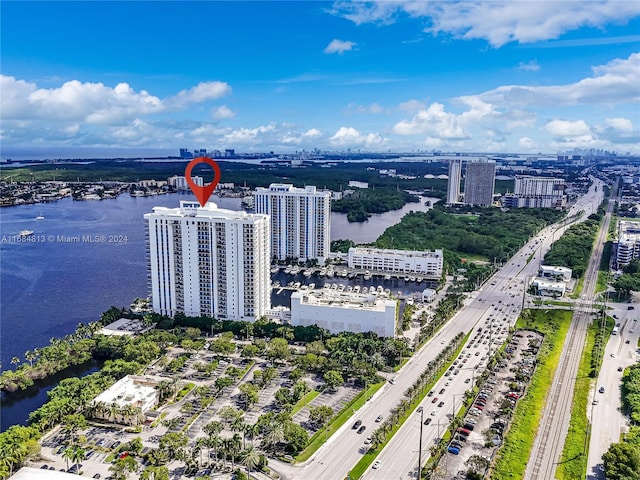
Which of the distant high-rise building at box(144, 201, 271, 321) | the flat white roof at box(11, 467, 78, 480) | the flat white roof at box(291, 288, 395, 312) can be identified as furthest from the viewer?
the distant high-rise building at box(144, 201, 271, 321)

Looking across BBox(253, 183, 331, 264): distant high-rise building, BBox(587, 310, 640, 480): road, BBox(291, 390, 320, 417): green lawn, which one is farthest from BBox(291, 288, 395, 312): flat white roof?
BBox(253, 183, 331, 264): distant high-rise building

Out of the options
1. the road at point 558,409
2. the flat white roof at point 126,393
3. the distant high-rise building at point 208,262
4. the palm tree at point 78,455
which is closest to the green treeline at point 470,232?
the road at point 558,409

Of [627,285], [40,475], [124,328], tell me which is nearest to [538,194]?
[627,285]

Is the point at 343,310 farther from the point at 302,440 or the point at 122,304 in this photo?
the point at 122,304

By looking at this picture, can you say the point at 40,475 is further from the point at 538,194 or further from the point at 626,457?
the point at 538,194

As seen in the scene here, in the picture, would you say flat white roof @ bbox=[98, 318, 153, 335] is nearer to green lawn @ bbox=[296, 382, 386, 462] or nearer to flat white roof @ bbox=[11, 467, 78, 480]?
flat white roof @ bbox=[11, 467, 78, 480]

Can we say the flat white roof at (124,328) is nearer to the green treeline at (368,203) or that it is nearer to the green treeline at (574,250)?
the green treeline at (574,250)

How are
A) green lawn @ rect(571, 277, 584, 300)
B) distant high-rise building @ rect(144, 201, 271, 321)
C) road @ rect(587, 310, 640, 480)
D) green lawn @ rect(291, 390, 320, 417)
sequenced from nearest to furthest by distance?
1. road @ rect(587, 310, 640, 480)
2. green lawn @ rect(291, 390, 320, 417)
3. distant high-rise building @ rect(144, 201, 271, 321)
4. green lawn @ rect(571, 277, 584, 300)
